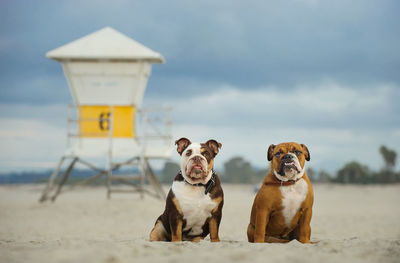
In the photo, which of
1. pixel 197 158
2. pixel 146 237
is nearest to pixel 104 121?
pixel 146 237

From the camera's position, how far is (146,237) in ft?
28.3

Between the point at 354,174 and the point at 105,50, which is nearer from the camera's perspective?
the point at 105,50

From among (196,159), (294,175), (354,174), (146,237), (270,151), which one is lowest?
(146,237)

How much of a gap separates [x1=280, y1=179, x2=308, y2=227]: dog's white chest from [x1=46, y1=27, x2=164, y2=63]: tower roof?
12.1 meters

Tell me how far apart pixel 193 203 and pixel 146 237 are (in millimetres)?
2601

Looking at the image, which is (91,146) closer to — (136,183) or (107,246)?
(136,183)

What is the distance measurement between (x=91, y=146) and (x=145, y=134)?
2061mm

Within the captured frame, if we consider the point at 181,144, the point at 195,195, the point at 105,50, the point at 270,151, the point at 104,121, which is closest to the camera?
the point at 195,195

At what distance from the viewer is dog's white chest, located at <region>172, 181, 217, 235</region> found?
6.37m

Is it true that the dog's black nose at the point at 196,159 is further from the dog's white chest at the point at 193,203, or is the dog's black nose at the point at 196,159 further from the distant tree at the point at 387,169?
the distant tree at the point at 387,169

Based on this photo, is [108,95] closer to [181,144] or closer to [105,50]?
[105,50]

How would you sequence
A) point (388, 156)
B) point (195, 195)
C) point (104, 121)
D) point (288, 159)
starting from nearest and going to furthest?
point (288, 159) → point (195, 195) → point (104, 121) → point (388, 156)

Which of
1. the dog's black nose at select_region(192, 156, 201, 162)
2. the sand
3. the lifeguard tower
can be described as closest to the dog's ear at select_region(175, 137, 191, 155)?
the dog's black nose at select_region(192, 156, 201, 162)

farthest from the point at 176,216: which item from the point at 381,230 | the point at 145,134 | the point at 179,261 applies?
the point at 145,134
